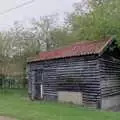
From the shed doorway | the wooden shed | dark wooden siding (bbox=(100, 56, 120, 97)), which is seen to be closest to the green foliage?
the wooden shed

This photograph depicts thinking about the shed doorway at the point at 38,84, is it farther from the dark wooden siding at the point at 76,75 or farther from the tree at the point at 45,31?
the tree at the point at 45,31

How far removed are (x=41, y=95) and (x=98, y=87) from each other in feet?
19.9

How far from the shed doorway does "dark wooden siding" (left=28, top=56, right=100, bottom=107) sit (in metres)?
0.43

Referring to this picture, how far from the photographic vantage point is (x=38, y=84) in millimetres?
23594

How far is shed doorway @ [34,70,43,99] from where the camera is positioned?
23255 millimetres

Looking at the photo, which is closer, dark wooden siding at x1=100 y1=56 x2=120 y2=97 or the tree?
dark wooden siding at x1=100 y1=56 x2=120 y2=97

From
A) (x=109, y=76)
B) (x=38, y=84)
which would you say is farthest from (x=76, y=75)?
(x=38, y=84)

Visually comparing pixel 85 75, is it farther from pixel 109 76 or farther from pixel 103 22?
pixel 103 22

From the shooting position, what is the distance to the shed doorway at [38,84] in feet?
76.3

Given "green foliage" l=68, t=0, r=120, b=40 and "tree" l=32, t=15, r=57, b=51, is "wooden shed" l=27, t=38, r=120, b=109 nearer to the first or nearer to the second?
"green foliage" l=68, t=0, r=120, b=40

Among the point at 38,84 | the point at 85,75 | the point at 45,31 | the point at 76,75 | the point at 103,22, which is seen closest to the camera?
the point at 85,75

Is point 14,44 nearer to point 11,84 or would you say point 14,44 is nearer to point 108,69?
point 11,84

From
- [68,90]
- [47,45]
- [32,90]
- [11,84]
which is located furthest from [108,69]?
[11,84]

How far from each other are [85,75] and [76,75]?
808 mm
